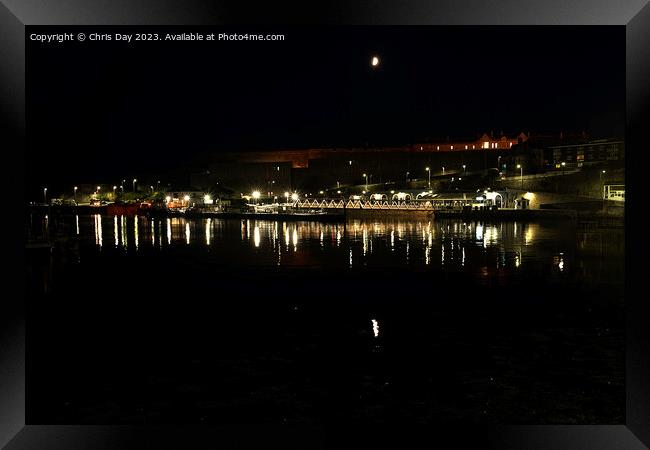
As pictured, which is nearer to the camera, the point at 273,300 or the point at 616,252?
the point at 273,300

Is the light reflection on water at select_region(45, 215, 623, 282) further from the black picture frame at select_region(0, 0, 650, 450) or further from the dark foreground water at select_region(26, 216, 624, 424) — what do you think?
the black picture frame at select_region(0, 0, 650, 450)

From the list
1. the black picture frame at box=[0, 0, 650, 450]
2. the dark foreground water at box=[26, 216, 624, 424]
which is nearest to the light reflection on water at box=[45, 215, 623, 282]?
the dark foreground water at box=[26, 216, 624, 424]

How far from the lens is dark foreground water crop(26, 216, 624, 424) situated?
399 cm

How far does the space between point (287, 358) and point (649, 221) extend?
9.46 feet

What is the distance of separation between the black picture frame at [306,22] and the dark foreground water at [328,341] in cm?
83

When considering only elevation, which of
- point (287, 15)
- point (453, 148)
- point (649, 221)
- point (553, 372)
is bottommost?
point (553, 372)

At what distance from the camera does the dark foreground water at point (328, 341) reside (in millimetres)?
3988

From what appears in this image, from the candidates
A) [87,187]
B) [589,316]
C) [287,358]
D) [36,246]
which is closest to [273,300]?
[287,358]

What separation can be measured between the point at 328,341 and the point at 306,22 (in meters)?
3.14

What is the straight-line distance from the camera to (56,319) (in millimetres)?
7016

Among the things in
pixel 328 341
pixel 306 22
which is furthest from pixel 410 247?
pixel 306 22

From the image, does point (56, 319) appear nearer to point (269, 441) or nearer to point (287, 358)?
point (287, 358)

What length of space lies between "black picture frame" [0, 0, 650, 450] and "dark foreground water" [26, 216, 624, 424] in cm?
83

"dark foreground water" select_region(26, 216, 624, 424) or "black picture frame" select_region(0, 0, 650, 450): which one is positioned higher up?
"black picture frame" select_region(0, 0, 650, 450)
